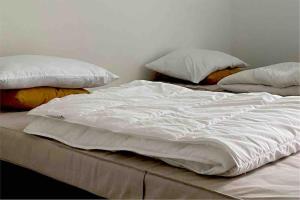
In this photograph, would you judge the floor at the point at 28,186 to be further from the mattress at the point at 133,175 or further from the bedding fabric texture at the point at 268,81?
the bedding fabric texture at the point at 268,81

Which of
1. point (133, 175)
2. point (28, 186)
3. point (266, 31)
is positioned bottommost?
point (28, 186)

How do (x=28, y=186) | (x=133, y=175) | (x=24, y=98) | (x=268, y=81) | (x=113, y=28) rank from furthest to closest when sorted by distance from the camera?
(x=113, y=28) < (x=268, y=81) < (x=24, y=98) < (x=28, y=186) < (x=133, y=175)

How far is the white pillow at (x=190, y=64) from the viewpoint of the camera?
2494 mm

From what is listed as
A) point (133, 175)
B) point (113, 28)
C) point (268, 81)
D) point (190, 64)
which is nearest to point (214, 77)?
point (190, 64)

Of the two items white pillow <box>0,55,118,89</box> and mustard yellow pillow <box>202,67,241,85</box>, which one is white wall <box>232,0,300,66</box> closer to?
mustard yellow pillow <box>202,67,241,85</box>

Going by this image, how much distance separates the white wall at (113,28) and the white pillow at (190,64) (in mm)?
154

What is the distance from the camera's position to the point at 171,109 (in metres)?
1.35

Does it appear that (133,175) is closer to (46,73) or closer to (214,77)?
(46,73)

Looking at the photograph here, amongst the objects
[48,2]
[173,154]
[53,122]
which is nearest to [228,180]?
[173,154]

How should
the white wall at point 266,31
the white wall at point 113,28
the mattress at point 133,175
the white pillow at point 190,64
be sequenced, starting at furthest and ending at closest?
the white wall at point 266,31
the white pillow at point 190,64
the white wall at point 113,28
the mattress at point 133,175

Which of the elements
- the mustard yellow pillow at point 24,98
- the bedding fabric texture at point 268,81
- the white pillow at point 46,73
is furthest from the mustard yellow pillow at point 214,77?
the mustard yellow pillow at point 24,98

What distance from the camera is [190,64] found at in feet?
8.34

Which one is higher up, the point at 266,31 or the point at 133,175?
the point at 266,31

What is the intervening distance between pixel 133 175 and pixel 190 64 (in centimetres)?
160
